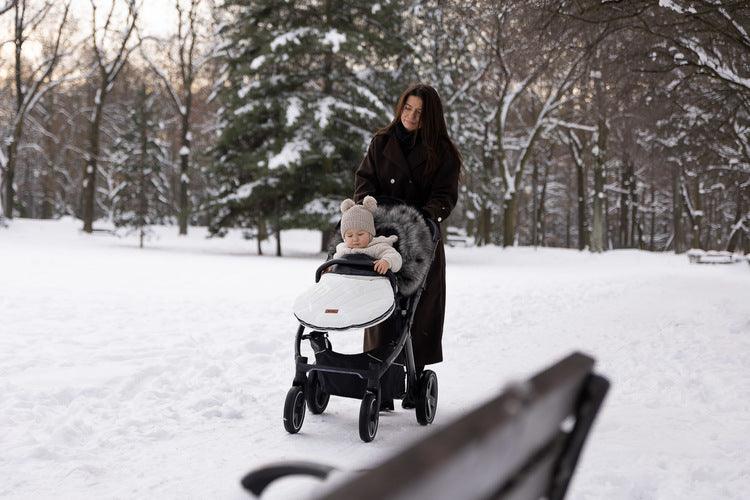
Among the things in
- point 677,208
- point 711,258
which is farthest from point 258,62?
point 677,208

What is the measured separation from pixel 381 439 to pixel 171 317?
5.42 metres

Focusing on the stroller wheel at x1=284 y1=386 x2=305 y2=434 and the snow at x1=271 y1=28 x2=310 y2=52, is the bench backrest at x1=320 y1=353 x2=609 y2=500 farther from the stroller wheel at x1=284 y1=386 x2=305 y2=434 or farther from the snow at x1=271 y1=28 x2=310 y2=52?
the snow at x1=271 y1=28 x2=310 y2=52

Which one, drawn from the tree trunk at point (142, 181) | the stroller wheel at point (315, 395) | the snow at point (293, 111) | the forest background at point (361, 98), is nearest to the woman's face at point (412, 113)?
the stroller wheel at point (315, 395)

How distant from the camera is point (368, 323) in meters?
3.86

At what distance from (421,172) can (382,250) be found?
975 mm

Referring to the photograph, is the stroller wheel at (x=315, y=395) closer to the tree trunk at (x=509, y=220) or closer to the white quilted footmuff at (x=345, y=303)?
the white quilted footmuff at (x=345, y=303)

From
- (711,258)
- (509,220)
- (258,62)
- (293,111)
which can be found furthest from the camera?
(509,220)

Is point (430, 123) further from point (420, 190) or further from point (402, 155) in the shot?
point (420, 190)

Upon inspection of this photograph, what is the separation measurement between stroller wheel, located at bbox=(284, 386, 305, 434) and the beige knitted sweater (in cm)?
91

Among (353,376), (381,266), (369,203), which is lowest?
(353,376)

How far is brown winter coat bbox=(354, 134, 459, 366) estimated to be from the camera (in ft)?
16.0

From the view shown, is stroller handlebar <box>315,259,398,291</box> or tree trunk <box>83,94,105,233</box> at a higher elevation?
tree trunk <box>83,94,105,233</box>

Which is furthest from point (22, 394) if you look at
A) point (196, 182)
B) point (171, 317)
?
point (196, 182)

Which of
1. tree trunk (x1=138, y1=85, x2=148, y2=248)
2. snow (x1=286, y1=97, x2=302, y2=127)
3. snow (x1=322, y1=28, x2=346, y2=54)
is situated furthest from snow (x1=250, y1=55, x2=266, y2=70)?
tree trunk (x1=138, y1=85, x2=148, y2=248)
